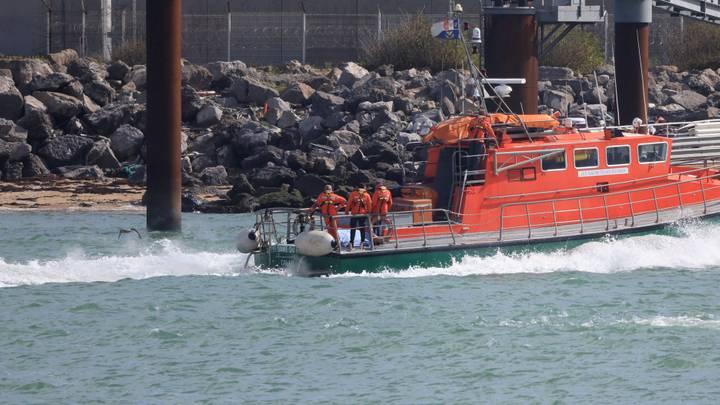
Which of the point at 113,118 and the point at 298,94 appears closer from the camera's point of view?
the point at 113,118

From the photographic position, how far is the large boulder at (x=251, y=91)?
39625mm

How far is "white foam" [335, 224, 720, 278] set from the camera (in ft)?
71.8

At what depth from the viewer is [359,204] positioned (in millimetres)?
21812

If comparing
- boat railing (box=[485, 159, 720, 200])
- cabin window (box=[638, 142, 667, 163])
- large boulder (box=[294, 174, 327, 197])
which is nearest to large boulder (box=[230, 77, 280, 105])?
large boulder (box=[294, 174, 327, 197])

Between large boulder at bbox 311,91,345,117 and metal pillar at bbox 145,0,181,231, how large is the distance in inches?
428

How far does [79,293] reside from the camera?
69.5ft

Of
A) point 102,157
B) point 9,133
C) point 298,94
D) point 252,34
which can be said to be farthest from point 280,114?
point 252,34

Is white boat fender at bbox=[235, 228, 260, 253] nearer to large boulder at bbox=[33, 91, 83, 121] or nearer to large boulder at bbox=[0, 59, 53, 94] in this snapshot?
large boulder at bbox=[33, 91, 83, 121]

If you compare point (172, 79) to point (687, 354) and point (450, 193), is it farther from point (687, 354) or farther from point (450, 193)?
point (687, 354)

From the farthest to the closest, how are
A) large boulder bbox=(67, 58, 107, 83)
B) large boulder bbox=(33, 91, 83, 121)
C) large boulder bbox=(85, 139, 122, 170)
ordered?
large boulder bbox=(67, 58, 107, 83)
large boulder bbox=(33, 91, 83, 121)
large boulder bbox=(85, 139, 122, 170)

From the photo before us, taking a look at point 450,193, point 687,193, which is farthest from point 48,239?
point 687,193

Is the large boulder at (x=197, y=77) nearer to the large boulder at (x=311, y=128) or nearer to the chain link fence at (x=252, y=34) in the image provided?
the large boulder at (x=311, y=128)

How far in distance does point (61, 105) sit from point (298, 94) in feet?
21.4

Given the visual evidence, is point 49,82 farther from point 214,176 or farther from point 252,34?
point 252,34
